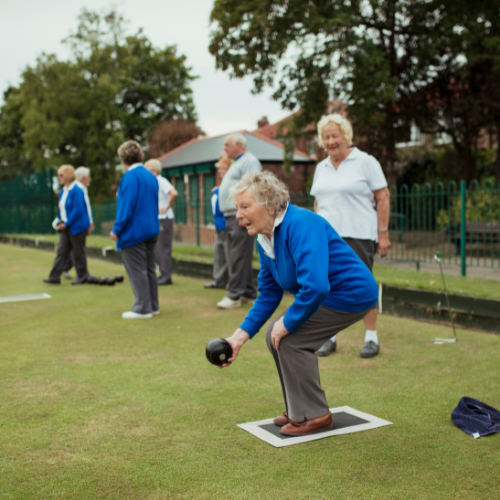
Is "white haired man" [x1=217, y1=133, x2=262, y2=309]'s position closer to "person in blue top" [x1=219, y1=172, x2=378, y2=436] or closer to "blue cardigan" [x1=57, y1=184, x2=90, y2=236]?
"blue cardigan" [x1=57, y1=184, x2=90, y2=236]

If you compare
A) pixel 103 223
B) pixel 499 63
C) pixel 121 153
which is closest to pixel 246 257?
pixel 121 153

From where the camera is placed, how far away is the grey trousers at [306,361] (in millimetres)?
3293

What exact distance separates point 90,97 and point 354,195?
43003 millimetres

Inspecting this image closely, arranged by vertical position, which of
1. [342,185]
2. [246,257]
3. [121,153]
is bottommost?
[246,257]

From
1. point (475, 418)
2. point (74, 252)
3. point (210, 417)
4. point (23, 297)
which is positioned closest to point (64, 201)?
point (74, 252)

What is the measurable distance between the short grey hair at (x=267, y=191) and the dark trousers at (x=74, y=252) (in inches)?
288

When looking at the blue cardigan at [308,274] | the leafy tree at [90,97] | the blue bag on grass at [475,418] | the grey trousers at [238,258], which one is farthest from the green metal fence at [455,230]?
the leafy tree at [90,97]

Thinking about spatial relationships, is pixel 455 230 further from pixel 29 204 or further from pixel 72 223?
pixel 29 204

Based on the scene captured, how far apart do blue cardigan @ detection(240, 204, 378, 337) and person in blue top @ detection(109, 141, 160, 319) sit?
3736 millimetres

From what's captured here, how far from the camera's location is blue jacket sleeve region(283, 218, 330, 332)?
3.03 m

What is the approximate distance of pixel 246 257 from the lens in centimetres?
785

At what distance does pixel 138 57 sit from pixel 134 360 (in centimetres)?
4822

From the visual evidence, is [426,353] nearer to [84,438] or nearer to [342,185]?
[342,185]

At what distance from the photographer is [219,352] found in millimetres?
3275
